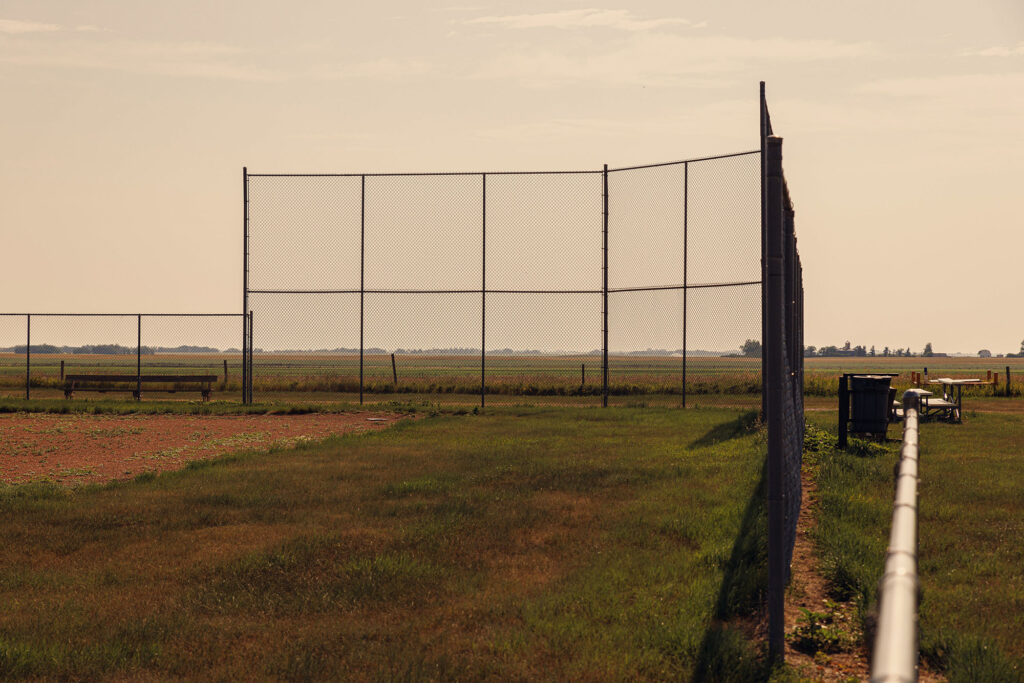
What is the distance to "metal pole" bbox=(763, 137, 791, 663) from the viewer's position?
15.1ft

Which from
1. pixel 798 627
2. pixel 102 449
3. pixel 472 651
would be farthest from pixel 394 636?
pixel 102 449

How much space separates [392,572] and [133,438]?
10.8 meters

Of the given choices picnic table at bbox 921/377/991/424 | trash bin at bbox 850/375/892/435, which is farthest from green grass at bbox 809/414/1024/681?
picnic table at bbox 921/377/991/424

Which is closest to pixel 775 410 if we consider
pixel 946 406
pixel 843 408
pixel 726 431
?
pixel 843 408

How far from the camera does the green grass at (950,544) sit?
4.77 meters

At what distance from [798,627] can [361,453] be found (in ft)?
27.6

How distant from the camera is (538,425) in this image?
16.3 meters

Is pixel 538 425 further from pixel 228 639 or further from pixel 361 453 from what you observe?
pixel 228 639

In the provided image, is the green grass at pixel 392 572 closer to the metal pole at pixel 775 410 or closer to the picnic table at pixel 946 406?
the metal pole at pixel 775 410

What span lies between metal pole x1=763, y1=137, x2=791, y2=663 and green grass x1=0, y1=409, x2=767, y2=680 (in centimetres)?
27

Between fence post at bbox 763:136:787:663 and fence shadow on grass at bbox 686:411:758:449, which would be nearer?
fence post at bbox 763:136:787:663

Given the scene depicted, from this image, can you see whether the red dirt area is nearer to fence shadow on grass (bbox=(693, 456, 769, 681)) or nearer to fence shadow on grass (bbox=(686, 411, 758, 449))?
fence shadow on grass (bbox=(686, 411, 758, 449))

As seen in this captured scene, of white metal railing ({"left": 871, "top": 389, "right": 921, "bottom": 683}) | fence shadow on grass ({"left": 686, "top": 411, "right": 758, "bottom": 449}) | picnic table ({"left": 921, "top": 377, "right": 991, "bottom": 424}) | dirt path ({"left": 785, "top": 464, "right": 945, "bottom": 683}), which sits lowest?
dirt path ({"left": 785, "top": 464, "right": 945, "bottom": 683})

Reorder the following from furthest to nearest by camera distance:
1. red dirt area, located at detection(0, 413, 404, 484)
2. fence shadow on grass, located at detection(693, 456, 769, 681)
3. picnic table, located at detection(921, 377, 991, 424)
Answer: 1. picnic table, located at detection(921, 377, 991, 424)
2. red dirt area, located at detection(0, 413, 404, 484)
3. fence shadow on grass, located at detection(693, 456, 769, 681)
